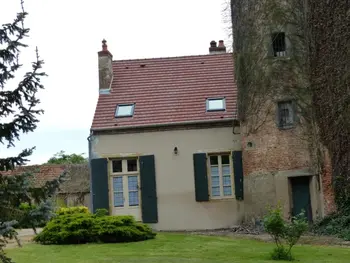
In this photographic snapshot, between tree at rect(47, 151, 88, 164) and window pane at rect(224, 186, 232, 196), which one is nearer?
window pane at rect(224, 186, 232, 196)

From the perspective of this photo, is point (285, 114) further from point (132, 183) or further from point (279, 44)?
point (132, 183)

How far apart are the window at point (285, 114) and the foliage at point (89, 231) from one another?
6125 millimetres

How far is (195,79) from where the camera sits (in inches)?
908

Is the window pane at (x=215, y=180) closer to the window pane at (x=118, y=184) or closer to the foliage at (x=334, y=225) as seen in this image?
the window pane at (x=118, y=184)

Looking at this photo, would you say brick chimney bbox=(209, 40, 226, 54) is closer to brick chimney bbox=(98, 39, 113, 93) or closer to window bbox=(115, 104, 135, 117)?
brick chimney bbox=(98, 39, 113, 93)

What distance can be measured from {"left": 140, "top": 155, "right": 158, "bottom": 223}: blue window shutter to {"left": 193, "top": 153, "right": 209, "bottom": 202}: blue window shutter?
151 cm

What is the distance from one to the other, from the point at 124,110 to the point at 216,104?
11.5 feet

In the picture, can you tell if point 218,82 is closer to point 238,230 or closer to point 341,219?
point 238,230

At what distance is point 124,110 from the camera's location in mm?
21781

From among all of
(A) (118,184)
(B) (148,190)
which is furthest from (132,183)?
(B) (148,190)

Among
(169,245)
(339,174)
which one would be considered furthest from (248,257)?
(339,174)

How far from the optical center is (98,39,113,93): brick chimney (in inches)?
887

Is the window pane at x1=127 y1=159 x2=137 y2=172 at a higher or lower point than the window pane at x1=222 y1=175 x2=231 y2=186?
higher

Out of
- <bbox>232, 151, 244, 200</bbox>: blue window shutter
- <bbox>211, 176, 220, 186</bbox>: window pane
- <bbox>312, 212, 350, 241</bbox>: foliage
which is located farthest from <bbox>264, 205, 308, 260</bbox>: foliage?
<bbox>211, 176, 220, 186</bbox>: window pane
